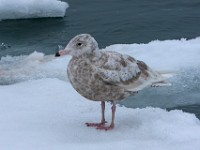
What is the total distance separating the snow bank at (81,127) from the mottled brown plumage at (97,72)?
27cm

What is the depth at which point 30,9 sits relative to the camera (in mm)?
11102

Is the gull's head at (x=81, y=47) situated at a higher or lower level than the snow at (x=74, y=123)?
higher

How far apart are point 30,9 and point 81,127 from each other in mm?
6653

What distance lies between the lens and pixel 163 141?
14.3 feet

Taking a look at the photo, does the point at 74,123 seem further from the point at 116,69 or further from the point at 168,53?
the point at 168,53

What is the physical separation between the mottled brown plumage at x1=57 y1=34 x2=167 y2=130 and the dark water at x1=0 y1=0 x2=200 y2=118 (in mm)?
4557

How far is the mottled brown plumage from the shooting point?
4.58 metres

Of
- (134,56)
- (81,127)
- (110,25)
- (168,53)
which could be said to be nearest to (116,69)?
(81,127)

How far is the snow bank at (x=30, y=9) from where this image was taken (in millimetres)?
11008

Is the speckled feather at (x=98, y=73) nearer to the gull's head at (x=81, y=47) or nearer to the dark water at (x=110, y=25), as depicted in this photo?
the gull's head at (x=81, y=47)

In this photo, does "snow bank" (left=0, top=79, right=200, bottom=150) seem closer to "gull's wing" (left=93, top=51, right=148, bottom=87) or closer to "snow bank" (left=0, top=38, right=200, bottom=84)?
"gull's wing" (left=93, top=51, right=148, bottom=87)

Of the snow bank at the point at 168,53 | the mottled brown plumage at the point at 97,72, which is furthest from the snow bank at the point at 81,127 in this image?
the snow bank at the point at 168,53

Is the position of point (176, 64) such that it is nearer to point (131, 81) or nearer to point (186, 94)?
point (186, 94)

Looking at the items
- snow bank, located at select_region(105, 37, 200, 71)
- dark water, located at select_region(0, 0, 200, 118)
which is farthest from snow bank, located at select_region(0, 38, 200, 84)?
dark water, located at select_region(0, 0, 200, 118)
